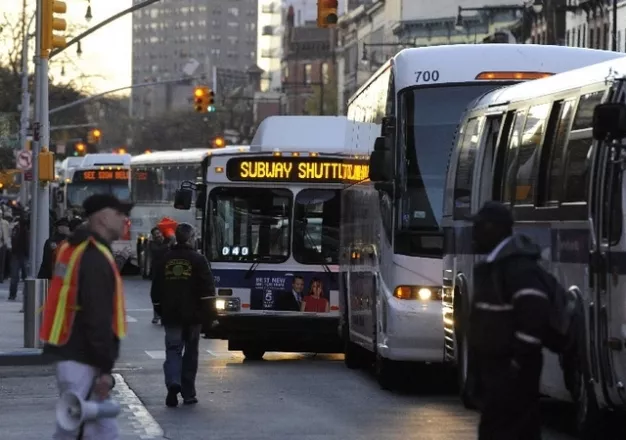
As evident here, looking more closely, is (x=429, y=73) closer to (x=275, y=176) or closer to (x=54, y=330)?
(x=275, y=176)

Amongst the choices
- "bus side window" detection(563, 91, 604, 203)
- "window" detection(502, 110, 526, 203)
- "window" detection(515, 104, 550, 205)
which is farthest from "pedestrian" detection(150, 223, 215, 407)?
"bus side window" detection(563, 91, 604, 203)

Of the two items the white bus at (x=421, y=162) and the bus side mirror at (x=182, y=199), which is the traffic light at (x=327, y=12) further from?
the white bus at (x=421, y=162)

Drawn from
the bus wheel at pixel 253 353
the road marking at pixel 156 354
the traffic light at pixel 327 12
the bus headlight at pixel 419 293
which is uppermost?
the traffic light at pixel 327 12

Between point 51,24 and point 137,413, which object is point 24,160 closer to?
point 51,24

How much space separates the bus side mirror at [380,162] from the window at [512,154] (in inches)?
101

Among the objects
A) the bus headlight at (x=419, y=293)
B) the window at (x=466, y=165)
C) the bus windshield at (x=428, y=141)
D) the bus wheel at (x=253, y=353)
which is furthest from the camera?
the bus wheel at (x=253, y=353)

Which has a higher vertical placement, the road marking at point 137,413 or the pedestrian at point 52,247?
the pedestrian at point 52,247

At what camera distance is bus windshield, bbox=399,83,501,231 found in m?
19.0

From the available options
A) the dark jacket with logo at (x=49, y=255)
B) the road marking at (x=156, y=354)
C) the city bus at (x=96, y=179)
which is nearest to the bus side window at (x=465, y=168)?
the road marking at (x=156, y=354)

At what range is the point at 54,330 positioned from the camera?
10.1 meters

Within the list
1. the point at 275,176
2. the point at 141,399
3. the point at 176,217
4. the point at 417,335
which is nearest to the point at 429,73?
the point at 417,335

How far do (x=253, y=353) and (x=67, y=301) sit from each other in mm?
15075

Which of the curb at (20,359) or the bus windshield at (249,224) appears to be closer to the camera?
the curb at (20,359)

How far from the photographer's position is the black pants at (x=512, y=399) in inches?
381
